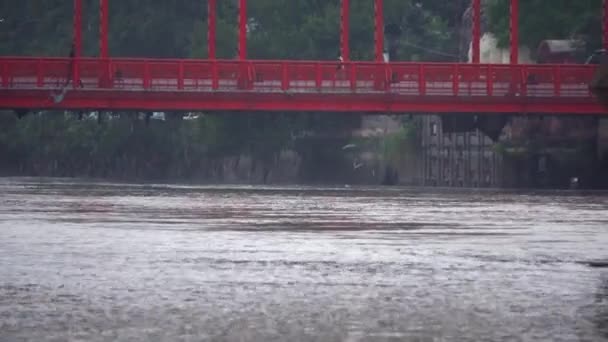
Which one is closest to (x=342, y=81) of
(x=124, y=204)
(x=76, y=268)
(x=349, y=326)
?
(x=124, y=204)

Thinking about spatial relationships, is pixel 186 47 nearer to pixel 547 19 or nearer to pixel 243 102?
pixel 547 19

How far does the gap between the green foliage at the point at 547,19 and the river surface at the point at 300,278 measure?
45401mm

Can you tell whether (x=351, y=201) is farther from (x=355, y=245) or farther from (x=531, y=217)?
(x=355, y=245)

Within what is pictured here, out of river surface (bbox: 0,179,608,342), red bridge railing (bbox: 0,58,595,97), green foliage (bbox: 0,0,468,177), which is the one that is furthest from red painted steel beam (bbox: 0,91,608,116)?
river surface (bbox: 0,179,608,342)

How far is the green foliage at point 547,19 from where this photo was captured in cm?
8019

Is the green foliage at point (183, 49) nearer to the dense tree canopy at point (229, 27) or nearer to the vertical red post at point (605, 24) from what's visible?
the dense tree canopy at point (229, 27)

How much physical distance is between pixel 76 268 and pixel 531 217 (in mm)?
17213

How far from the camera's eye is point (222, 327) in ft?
49.0

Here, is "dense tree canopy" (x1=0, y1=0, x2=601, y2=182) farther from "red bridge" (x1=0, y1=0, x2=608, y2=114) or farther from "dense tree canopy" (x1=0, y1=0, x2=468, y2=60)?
"red bridge" (x1=0, y1=0, x2=608, y2=114)

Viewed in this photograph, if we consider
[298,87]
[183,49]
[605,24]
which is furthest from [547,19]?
[183,49]

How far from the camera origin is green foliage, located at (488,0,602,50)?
80.2m

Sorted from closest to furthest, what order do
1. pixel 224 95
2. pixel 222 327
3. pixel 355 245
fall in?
pixel 222 327
pixel 355 245
pixel 224 95

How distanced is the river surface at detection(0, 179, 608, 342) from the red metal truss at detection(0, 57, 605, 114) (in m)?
30.6

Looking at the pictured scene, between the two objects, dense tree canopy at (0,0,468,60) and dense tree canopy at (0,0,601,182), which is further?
dense tree canopy at (0,0,468,60)
